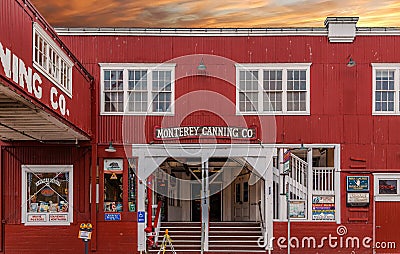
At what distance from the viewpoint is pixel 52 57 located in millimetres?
18359

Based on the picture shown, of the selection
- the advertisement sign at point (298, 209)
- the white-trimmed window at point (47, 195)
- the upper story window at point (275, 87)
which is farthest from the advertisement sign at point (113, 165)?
the advertisement sign at point (298, 209)

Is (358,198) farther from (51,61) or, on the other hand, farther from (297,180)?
(51,61)

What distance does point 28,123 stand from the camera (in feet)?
63.3

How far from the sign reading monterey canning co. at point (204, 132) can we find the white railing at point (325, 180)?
250 centimetres

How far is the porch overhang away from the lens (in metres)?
15.6

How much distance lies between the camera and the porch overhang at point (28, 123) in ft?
51.1

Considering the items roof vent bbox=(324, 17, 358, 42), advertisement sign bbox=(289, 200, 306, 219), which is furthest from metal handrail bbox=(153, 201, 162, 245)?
roof vent bbox=(324, 17, 358, 42)

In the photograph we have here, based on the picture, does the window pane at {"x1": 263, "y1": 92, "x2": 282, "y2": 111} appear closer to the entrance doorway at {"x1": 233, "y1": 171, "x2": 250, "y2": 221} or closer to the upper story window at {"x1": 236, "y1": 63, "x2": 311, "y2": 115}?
the upper story window at {"x1": 236, "y1": 63, "x2": 311, "y2": 115}

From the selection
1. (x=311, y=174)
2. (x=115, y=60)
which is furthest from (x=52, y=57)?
(x=311, y=174)

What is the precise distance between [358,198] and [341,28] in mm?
5598

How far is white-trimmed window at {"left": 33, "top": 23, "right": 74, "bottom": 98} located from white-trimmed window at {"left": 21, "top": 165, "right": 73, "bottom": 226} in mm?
4892

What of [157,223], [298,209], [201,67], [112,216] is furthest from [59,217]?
[298,209]

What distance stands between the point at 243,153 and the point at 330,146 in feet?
9.56

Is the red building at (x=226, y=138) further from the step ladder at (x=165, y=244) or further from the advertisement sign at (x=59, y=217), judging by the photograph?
the step ladder at (x=165, y=244)
